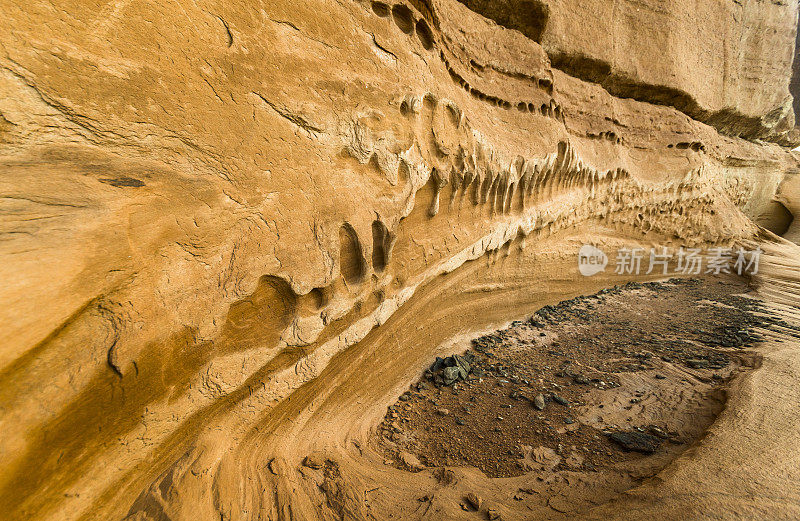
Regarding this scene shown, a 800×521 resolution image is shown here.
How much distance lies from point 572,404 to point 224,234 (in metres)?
2.17

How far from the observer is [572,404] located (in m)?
2.15

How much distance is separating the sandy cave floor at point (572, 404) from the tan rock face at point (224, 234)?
32 centimetres

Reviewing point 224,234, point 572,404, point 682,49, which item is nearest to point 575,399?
point 572,404

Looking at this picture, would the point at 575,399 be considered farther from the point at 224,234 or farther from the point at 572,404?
the point at 224,234

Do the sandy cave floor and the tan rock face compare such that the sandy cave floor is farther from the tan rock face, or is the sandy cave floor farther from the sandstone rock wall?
the sandstone rock wall

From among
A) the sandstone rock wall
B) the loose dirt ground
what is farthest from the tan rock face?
the sandstone rock wall

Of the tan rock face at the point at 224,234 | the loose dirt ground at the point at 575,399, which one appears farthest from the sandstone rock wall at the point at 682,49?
the loose dirt ground at the point at 575,399

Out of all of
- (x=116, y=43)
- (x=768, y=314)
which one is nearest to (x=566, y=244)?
(x=768, y=314)

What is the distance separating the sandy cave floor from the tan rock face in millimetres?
319

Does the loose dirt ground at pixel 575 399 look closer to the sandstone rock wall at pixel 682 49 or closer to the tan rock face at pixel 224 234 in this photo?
the tan rock face at pixel 224 234

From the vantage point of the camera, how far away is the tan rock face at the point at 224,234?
0.90m

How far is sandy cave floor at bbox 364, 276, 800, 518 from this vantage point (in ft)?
5.25

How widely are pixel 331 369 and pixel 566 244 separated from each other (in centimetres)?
332

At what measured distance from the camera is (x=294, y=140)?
1.48 meters
